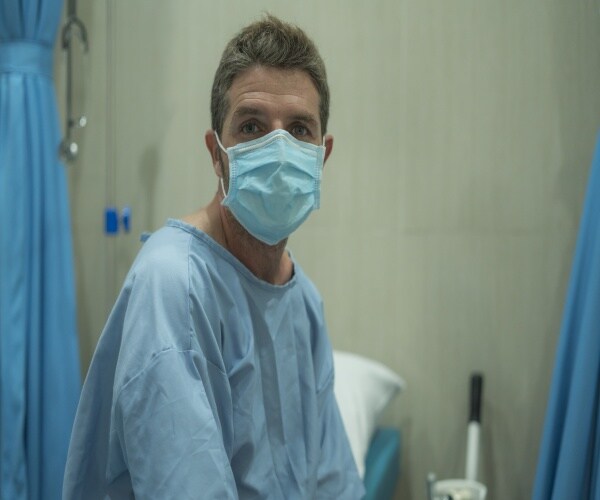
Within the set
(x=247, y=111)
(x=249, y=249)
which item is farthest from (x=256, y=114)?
(x=249, y=249)

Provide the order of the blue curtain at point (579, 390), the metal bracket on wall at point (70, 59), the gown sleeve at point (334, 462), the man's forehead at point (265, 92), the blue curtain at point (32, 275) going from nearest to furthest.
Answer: the man's forehead at point (265, 92) → the gown sleeve at point (334, 462) → the blue curtain at point (579, 390) → the blue curtain at point (32, 275) → the metal bracket on wall at point (70, 59)

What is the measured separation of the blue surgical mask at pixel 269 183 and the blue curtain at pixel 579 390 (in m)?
0.89

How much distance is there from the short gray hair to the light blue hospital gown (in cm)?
23

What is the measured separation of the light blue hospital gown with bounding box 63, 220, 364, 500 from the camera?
998 millimetres

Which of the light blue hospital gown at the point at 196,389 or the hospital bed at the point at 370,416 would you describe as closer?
the light blue hospital gown at the point at 196,389

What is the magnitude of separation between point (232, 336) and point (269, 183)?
0.25 m

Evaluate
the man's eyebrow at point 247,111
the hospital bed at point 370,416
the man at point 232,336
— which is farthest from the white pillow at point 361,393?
the man's eyebrow at point 247,111

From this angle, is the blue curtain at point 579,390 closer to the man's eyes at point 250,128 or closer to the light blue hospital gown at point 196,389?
the light blue hospital gown at point 196,389

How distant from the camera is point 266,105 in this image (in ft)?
3.86

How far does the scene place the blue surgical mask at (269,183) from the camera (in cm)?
119

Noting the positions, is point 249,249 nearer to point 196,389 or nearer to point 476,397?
point 196,389

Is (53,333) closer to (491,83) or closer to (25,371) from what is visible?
(25,371)


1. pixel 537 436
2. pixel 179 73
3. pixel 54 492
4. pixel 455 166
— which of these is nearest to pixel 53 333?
pixel 54 492

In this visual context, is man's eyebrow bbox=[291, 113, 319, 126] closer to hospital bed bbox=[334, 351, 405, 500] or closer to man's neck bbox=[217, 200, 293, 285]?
man's neck bbox=[217, 200, 293, 285]
